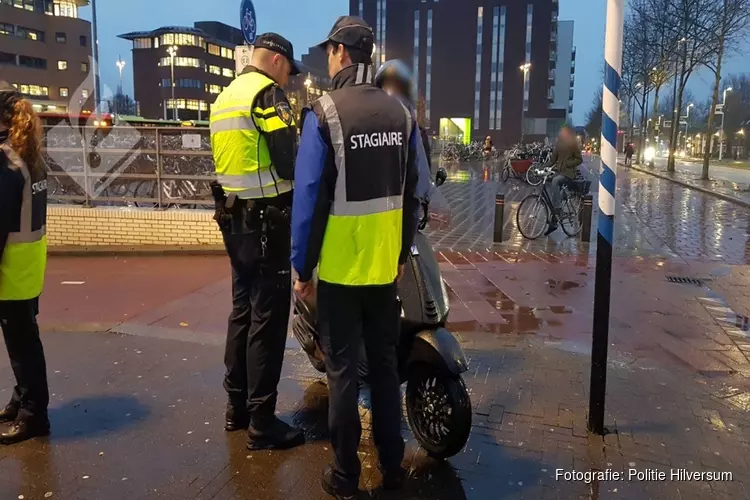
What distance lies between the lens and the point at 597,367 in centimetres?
363

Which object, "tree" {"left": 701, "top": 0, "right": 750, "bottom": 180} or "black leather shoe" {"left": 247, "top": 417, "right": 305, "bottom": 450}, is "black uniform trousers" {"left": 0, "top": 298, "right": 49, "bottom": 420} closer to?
"black leather shoe" {"left": 247, "top": 417, "right": 305, "bottom": 450}

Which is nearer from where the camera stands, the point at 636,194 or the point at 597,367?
the point at 597,367

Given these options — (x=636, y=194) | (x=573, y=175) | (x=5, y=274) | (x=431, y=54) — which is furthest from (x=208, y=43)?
(x=5, y=274)

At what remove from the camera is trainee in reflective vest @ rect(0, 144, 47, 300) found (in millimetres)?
3400

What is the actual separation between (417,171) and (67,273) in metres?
6.63

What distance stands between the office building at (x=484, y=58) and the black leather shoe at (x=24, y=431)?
80.4 m

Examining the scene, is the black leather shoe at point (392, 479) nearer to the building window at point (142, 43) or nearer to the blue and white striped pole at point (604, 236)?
the blue and white striped pole at point (604, 236)

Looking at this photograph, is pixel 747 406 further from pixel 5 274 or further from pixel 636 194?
pixel 636 194

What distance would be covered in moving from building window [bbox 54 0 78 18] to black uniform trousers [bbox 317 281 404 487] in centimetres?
8520

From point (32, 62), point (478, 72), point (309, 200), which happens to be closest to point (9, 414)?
point (309, 200)

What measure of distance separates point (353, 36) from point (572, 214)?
8.93 metres

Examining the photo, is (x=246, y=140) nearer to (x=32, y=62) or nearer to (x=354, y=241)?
(x=354, y=241)

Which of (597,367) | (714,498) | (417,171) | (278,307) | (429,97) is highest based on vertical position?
(429,97)

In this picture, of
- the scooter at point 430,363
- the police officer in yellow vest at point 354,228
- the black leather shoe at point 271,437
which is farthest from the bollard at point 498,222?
the police officer in yellow vest at point 354,228
